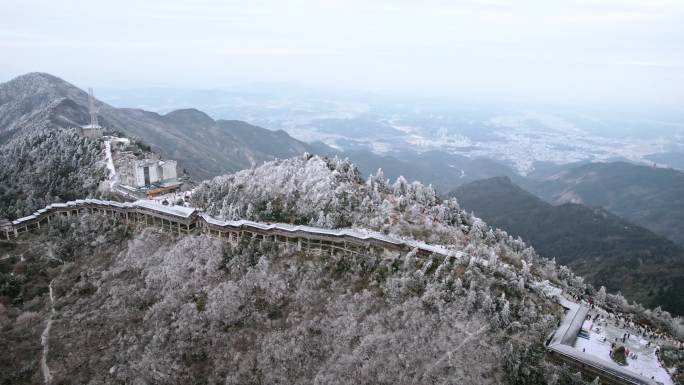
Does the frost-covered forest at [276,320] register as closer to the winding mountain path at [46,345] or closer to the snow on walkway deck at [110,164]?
the winding mountain path at [46,345]

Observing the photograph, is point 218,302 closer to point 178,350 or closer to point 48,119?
point 178,350

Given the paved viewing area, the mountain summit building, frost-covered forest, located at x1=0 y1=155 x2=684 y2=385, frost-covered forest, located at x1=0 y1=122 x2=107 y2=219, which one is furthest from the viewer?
frost-covered forest, located at x1=0 y1=122 x2=107 y2=219

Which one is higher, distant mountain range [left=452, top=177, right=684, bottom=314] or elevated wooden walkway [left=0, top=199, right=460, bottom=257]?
elevated wooden walkway [left=0, top=199, right=460, bottom=257]

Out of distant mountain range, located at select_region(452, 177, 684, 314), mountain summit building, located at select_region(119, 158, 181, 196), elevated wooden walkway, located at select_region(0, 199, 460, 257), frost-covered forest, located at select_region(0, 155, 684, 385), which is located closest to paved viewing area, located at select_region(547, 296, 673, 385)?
frost-covered forest, located at select_region(0, 155, 684, 385)

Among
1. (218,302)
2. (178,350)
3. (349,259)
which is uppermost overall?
(349,259)

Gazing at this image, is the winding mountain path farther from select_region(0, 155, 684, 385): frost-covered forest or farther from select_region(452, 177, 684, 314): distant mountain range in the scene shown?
select_region(452, 177, 684, 314): distant mountain range

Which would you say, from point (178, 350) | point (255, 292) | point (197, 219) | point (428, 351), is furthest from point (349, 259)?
point (197, 219)

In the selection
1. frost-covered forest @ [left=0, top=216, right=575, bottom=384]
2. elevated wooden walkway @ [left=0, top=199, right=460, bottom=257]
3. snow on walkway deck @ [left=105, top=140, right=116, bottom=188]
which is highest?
snow on walkway deck @ [left=105, top=140, right=116, bottom=188]

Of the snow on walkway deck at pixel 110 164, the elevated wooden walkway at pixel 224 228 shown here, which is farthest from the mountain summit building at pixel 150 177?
the elevated wooden walkway at pixel 224 228

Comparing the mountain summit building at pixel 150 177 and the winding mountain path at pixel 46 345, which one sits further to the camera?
Answer: the mountain summit building at pixel 150 177
